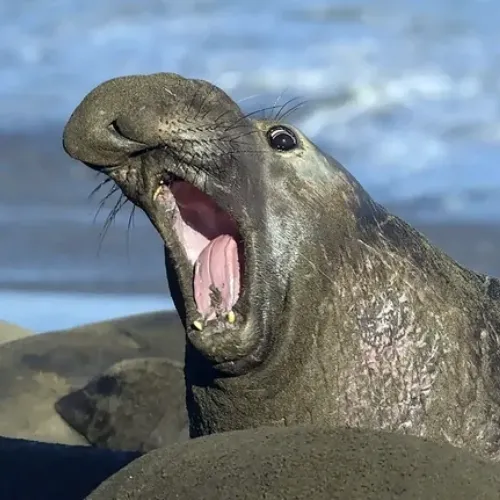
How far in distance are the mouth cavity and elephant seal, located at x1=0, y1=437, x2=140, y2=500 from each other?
1232 mm

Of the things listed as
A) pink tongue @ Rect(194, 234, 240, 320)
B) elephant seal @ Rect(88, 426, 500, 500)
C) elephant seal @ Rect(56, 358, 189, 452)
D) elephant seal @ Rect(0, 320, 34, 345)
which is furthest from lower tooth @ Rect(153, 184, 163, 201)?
elephant seal @ Rect(0, 320, 34, 345)

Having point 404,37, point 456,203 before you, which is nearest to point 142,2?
point 404,37

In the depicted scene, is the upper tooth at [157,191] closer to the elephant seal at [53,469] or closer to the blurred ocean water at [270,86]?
the elephant seal at [53,469]

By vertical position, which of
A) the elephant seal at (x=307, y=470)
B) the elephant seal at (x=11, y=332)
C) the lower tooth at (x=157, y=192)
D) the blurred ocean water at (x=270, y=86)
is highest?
the blurred ocean water at (x=270, y=86)

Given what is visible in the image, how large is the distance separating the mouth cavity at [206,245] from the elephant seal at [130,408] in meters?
2.54

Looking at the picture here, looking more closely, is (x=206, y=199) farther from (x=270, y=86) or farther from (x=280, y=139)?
(x=270, y=86)

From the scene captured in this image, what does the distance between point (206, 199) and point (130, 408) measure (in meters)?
2.71

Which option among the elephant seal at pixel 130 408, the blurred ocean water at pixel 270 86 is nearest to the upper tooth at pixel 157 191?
the elephant seal at pixel 130 408

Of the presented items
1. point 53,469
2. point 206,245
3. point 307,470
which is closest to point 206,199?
point 206,245

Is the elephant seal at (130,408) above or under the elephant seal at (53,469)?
above

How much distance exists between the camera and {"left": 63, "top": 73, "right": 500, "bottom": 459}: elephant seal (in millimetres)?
4414

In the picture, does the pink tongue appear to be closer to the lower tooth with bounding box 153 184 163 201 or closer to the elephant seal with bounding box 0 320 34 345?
the lower tooth with bounding box 153 184 163 201

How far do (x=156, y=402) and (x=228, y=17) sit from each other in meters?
14.3

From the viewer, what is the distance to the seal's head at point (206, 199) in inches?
171
